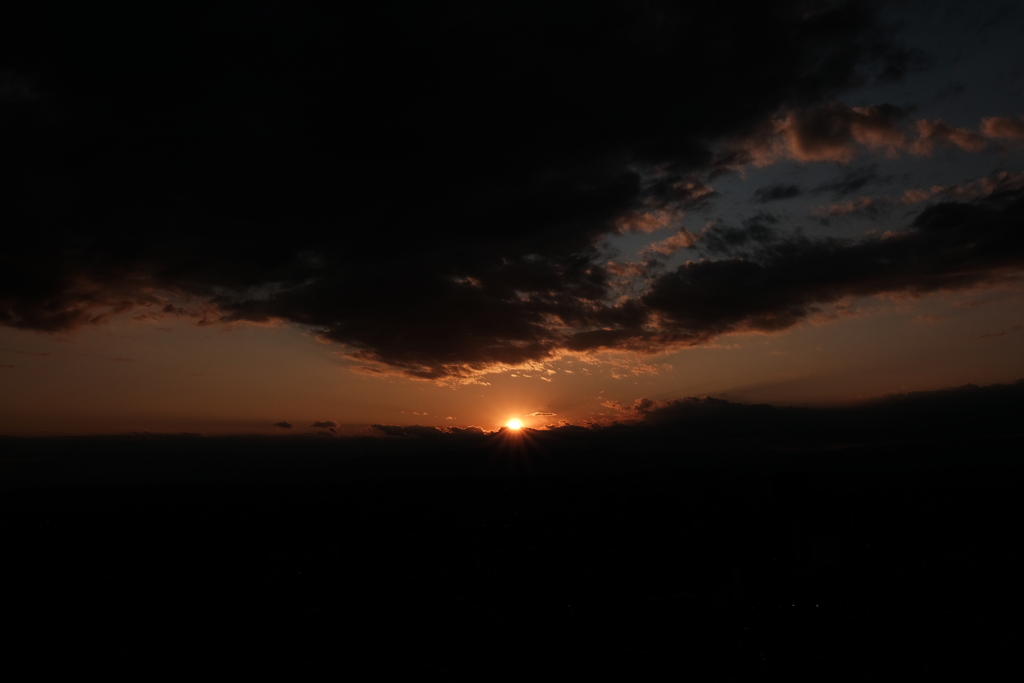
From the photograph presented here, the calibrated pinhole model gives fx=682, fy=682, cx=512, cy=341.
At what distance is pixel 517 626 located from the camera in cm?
2934

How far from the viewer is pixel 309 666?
81.2 ft

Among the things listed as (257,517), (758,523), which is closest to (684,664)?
(758,523)

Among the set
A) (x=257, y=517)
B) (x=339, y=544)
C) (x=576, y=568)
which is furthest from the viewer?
(x=257, y=517)

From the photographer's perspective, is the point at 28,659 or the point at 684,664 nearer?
the point at 684,664

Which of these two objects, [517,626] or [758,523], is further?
[758,523]

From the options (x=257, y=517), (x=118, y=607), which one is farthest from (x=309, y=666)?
(x=257, y=517)

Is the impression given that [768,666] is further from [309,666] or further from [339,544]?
[339,544]

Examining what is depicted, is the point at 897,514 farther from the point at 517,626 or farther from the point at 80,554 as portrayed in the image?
the point at 80,554

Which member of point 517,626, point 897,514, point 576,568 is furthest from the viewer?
point 897,514

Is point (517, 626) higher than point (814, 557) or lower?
lower

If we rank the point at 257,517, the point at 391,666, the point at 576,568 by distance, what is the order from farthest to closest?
the point at 257,517 → the point at 576,568 → the point at 391,666

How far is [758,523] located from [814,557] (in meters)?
38.7

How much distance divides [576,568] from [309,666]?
22.6 meters

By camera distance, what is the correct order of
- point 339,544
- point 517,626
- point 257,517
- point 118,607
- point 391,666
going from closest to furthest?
point 391,666, point 517,626, point 118,607, point 339,544, point 257,517
